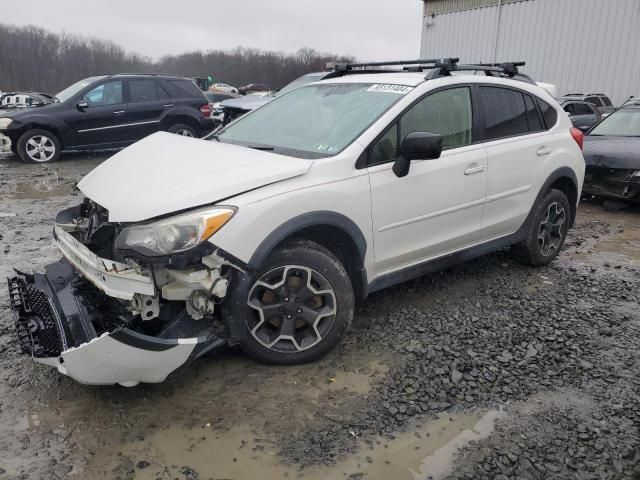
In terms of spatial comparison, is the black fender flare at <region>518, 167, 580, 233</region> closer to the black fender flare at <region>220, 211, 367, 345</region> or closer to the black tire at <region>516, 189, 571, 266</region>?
the black tire at <region>516, 189, 571, 266</region>

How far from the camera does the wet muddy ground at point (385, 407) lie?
242cm

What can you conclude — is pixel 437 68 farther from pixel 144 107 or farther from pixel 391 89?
pixel 144 107

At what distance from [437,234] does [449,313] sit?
2.05ft

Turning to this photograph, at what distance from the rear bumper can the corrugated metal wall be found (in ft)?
72.0

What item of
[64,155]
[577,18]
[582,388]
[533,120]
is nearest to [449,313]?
[582,388]

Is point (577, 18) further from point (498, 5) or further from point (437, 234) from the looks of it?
point (437, 234)

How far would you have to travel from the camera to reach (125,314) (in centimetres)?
276

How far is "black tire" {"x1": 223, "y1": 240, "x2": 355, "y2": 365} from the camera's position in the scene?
2922 millimetres

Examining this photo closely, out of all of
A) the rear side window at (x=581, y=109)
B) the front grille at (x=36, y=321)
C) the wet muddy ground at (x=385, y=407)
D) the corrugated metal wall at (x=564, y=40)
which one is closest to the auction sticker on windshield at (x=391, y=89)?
the wet muddy ground at (x=385, y=407)

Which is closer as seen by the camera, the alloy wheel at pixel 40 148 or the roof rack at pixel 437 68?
the roof rack at pixel 437 68

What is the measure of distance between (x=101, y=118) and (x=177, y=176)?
28.0 feet

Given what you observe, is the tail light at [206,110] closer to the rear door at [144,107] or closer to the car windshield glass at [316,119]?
the rear door at [144,107]

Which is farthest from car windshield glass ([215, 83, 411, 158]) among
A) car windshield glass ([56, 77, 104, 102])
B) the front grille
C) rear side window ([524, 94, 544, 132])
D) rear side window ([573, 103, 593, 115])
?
rear side window ([573, 103, 593, 115])

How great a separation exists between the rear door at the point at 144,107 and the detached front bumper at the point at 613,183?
7994 millimetres
